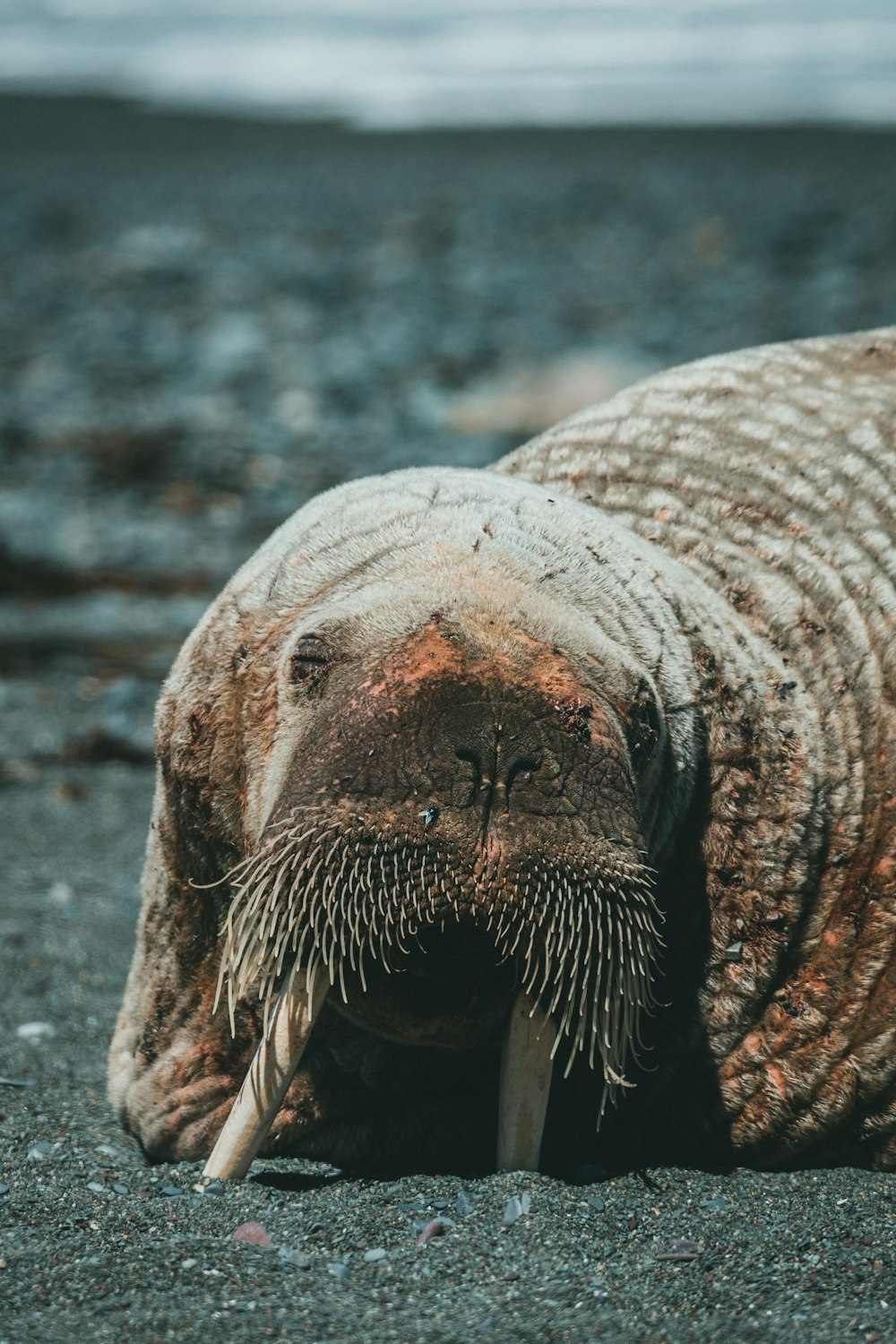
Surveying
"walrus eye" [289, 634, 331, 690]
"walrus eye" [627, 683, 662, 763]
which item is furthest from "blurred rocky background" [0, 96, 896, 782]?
"walrus eye" [627, 683, 662, 763]

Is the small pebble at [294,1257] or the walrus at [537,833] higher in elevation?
the walrus at [537,833]

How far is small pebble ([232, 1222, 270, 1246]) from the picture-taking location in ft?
10.7

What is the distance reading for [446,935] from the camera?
3.25 meters

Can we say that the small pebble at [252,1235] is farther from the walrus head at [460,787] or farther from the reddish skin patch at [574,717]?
the reddish skin patch at [574,717]

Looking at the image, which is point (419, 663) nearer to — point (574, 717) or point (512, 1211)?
point (574, 717)

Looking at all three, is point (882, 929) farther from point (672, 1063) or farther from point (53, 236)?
point (53, 236)

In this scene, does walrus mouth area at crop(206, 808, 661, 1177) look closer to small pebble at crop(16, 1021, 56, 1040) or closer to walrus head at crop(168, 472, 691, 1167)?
walrus head at crop(168, 472, 691, 1167)

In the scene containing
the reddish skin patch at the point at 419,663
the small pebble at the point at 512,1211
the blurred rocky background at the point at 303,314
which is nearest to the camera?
the reddish skin patch at the point at 419,663

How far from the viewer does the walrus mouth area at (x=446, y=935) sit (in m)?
3.15

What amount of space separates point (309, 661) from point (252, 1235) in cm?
121

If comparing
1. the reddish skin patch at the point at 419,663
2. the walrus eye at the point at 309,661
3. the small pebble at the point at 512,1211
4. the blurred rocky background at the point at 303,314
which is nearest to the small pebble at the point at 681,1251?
the small pebble at the point at 512,1211

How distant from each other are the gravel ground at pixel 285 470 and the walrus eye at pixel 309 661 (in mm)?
1151

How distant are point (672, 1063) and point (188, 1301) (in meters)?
1.48

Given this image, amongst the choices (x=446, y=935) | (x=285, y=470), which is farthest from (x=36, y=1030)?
(x=285, y=470)
